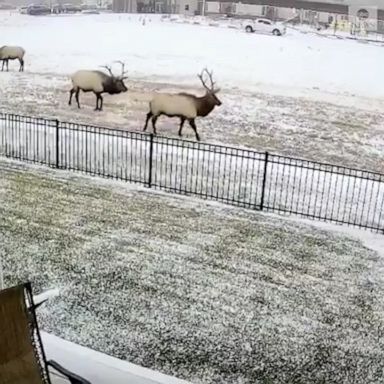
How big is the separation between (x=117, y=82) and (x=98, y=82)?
179mm

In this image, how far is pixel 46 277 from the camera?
3521 millimetres

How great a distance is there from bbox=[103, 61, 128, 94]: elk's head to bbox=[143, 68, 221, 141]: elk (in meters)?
0.31

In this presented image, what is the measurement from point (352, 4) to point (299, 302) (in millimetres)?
2464

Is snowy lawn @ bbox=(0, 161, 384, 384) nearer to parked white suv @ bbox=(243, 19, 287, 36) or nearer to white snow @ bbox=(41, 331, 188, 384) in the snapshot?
white snow @ bbox=(41, 331, 188, 384)

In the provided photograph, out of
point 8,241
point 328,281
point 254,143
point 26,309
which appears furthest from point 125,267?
point 254,143

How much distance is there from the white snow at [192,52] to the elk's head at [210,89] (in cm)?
6

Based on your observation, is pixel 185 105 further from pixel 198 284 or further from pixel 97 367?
pixel 97 367

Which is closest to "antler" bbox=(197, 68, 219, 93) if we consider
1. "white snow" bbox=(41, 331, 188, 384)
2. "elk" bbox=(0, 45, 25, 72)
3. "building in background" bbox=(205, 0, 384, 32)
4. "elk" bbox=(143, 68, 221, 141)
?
"elk" bbox=(143, 68, 221, 141)

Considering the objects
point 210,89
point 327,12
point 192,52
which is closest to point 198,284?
point 327,12

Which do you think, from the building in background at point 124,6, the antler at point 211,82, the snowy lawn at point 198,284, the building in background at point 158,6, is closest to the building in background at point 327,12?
the building in background at point 158,6

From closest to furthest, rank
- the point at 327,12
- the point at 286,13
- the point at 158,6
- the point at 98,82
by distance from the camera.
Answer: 1. the point at 327,12
2. the point at 286,13
3. the point at 158,6
4. the point at 98,82

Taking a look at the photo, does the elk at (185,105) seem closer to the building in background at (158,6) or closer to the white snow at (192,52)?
the white snow at (192,52)

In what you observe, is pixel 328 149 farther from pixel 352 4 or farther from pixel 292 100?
pixel 352 4

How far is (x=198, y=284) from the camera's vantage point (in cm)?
356
